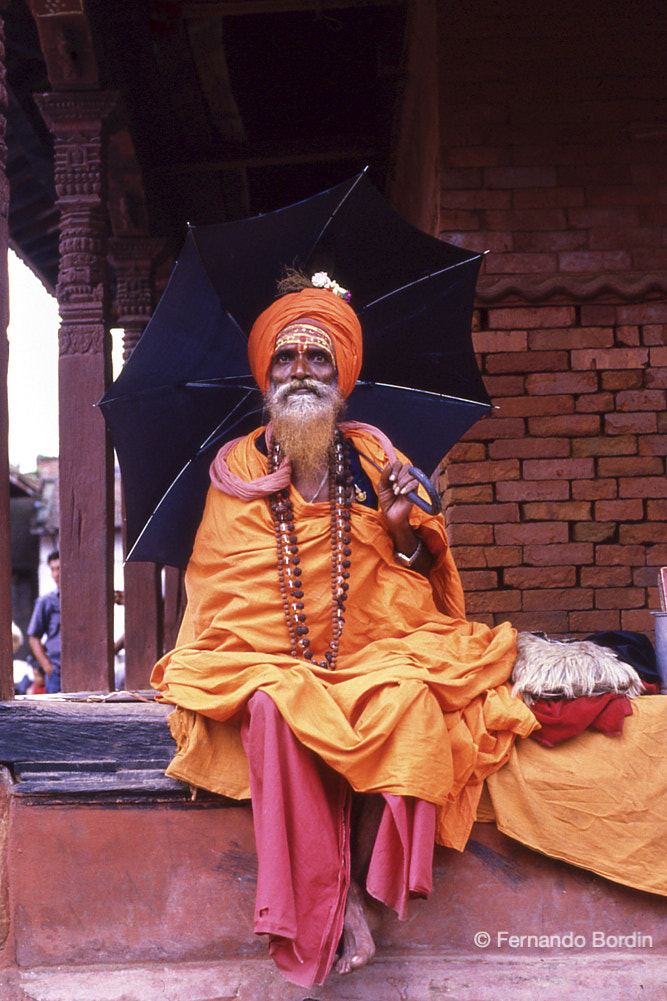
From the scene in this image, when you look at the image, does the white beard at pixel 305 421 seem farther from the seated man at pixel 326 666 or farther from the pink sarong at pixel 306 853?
the pink sarong at pixel 306 853

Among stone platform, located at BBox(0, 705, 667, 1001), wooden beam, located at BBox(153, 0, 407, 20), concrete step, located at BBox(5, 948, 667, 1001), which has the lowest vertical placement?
concrete step, located at BBox(5, 948, 667, 1001)

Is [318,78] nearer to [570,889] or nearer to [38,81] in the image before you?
[38,81]

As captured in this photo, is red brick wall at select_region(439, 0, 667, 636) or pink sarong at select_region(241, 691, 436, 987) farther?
red brick wall at select_region(439, 0, 667, 636)

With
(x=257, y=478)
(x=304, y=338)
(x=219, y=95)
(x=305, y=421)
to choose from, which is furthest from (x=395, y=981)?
(x=219, y=95)

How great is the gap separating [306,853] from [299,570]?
2.88ft

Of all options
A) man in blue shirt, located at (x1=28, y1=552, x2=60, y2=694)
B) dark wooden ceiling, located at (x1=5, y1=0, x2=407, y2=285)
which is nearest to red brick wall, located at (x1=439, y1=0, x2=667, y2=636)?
dark wooden ceiling, located at (x1=5, y1=0, x2=407, y2=285)

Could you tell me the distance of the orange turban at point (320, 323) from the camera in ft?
→ 10.4

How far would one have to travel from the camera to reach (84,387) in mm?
4844

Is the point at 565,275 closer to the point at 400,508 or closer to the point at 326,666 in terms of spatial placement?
the point at 400,508

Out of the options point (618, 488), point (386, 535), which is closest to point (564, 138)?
point (618, 488)

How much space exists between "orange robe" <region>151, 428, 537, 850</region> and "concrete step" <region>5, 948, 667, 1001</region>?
17.1 inches

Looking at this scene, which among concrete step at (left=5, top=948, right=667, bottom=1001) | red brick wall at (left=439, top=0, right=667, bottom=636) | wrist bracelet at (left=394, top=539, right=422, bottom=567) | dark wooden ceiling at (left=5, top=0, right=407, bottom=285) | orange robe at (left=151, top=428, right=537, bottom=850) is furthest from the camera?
dark wooden ceiling at (left=5, top=0, right=407, bottom=285)

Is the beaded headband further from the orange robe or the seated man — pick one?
the orange robe

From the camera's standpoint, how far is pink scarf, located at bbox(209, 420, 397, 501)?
2965 millimetres
